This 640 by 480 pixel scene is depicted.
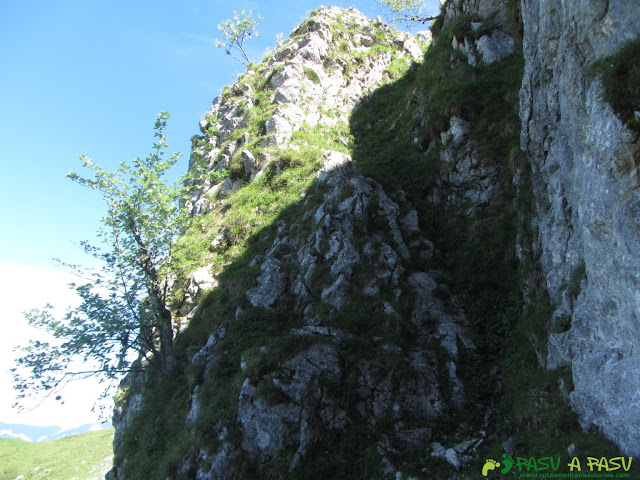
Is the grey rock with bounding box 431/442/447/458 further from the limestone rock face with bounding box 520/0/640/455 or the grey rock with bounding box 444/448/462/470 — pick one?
the limestone rock face with bounding box 520/0/640/455

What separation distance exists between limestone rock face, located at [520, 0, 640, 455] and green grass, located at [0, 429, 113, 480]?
2465 cm

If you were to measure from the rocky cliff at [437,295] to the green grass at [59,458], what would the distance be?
1239cm

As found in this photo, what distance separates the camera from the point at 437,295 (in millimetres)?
11984

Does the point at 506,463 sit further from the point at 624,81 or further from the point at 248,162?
the point at 248,162

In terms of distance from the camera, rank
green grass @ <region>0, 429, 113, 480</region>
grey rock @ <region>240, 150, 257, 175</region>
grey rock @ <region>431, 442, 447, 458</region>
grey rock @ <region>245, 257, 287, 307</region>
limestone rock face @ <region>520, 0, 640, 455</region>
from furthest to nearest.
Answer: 1. green grass @ <region>0, 429, 113, 480</region>
2. grey rock @ <region>240, 150, 257, 175</region>
3. grey rock @ <region>245, 257, 287, 307</region>
4. grey rock @ <region>431, 442, 447, 458</region>
5. limestone rock face @ <region>520, 0, 640, 455</region>

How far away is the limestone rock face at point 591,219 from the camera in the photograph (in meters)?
6.16

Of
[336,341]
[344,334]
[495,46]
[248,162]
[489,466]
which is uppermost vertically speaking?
[495,46]

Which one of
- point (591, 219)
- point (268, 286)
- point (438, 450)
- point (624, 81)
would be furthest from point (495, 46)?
point (438, 450)

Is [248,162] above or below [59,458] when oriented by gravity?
above

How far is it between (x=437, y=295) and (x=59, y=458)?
95.6 ft

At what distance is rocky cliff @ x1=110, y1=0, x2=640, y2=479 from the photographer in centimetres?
720

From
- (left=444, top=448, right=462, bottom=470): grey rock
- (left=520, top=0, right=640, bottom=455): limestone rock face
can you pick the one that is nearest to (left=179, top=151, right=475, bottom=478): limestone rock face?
(left=444, top=448, right=462, bottom=470): grey rock

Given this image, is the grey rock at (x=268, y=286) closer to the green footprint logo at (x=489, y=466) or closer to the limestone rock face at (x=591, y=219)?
the green footprint logo at (x=489, y=466)

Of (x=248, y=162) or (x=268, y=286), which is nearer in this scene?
(x=268, y=286)
